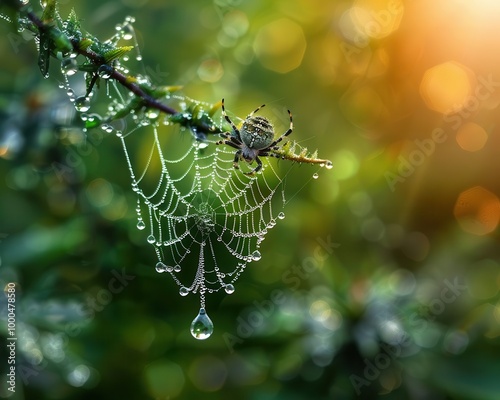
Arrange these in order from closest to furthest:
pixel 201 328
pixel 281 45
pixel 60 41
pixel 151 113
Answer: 1. pixel 60 41
2. pixel 151 113
3. pixel 201 328
4. pixel 281 45

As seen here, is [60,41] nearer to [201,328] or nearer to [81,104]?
[81,104]

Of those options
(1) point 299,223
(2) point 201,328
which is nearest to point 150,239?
(2) point 201,328

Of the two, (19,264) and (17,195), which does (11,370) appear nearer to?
(19,264)

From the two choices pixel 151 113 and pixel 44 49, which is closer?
pixel 44 49

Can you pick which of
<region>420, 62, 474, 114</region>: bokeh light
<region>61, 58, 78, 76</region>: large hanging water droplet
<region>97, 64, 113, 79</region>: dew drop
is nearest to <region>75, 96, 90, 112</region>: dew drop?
<region>61, 58, 78, 76</region>: large hanging water droplet

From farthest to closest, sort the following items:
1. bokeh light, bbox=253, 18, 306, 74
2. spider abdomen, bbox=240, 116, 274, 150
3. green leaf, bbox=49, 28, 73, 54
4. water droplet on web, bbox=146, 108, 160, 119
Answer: bokeh light, bbox=253, 18, 306, 74, spider abdomen, bbox=240, 116, 274, 150, water droplet on web, bbox=146, 108, 160, 119, green leaf, bbox=49, 28, 73, 54

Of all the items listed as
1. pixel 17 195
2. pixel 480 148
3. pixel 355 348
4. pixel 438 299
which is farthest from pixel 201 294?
pixel 480 148

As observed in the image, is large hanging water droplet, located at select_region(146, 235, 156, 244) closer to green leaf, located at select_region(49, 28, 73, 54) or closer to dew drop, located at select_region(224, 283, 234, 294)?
dew drop, located at select_region(224, 283, 234, 294)
